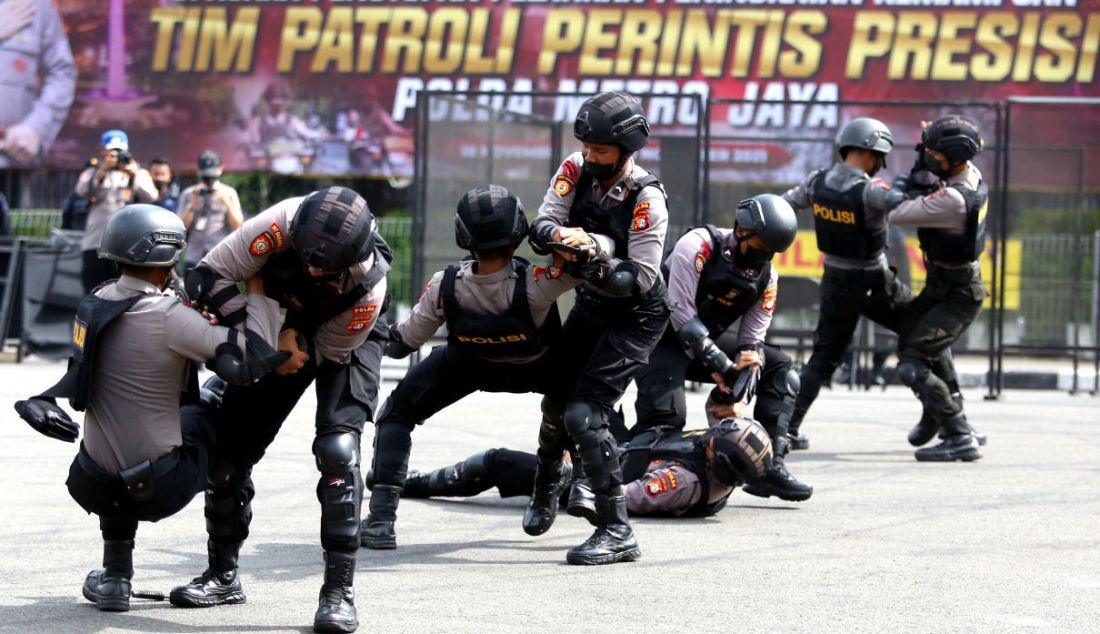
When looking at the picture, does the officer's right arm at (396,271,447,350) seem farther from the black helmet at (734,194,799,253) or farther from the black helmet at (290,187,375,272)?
the black helmet at (734,194,799,253)

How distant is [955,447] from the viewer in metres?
9.91

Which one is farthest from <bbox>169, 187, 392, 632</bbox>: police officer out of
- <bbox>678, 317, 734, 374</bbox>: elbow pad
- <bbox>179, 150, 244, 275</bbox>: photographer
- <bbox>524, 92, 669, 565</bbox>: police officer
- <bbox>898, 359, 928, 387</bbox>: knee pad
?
<bbox>179, 150, 244, 275</bbox>: photographer

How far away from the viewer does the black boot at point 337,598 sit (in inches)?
202

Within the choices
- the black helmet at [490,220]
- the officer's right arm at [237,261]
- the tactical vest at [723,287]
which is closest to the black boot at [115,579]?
the officer's right arm at [237,261]

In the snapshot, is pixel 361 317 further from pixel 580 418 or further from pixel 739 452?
pixel 739 452

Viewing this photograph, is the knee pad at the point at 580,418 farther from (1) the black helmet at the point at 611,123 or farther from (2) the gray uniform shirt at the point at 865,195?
(2) the gray uniform shirt at the point at 865,195

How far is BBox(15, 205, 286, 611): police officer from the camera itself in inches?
209

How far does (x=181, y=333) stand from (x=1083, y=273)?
10.7m

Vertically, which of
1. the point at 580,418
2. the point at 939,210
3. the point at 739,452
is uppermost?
the point at 939,210

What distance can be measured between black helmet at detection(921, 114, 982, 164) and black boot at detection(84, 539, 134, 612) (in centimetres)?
585

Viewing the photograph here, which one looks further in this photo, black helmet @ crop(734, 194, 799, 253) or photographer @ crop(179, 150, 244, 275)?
photographer @ crop(179, 150, 244, 275)

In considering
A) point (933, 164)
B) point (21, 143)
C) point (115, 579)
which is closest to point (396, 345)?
point (115, 579)

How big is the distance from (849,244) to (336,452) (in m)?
5.21

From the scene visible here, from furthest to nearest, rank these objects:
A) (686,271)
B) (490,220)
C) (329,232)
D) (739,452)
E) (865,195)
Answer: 1. (865,195)
2. (686,271)
3. (739,452)
4. (490,220)
5. (329,232)
